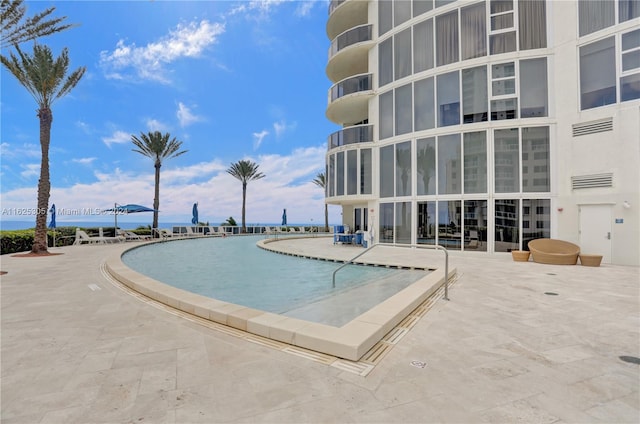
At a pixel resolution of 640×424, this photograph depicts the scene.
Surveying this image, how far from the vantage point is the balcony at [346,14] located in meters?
17.8

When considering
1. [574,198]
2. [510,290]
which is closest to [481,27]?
[574,198]

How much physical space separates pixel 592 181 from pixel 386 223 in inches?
321

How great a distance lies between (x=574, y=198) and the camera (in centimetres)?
1121

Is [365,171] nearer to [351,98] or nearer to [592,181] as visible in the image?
[351,98]

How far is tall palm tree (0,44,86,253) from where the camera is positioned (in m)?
12.9

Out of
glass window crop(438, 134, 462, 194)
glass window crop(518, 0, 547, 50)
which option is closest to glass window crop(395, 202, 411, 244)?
glass window crop(438, 134, 462, 194)

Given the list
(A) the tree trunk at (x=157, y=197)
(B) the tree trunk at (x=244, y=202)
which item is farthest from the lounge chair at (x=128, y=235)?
(B) the tree trunk at (x=244, y=202)

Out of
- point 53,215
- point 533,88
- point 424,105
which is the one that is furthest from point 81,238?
point 533,88

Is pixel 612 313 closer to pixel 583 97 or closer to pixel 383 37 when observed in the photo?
pixel 583 97

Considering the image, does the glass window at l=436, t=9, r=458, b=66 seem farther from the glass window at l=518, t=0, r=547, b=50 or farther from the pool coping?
the pool coping

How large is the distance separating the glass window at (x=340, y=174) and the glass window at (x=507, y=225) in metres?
7.72

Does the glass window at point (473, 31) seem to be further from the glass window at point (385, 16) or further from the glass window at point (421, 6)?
the glass window at point (385, 16)

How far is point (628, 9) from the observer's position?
10352mm

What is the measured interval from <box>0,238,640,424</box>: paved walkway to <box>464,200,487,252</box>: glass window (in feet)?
24.6
